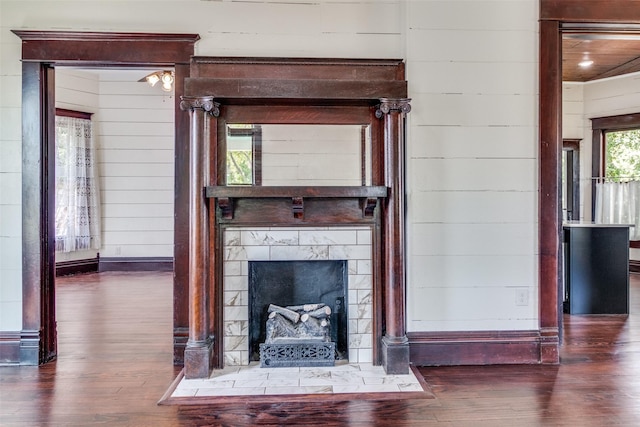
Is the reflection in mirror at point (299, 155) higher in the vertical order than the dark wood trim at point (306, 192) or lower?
higher

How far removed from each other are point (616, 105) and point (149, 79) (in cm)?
696

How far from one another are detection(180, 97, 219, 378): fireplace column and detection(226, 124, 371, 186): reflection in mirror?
214 mm

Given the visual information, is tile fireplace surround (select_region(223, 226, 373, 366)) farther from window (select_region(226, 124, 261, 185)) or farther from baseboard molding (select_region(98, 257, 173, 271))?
baseboard molding (select_region(98, 257, 173, 271))

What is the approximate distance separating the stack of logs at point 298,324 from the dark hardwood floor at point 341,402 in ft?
1.79

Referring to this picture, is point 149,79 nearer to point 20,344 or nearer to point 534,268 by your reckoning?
point 20,344

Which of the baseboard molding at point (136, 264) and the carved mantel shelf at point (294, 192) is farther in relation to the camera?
the baseboard molding at point (136, 264)

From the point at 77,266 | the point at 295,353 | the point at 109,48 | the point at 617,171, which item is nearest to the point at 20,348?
the point at 295,353

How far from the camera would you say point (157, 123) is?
6801mm

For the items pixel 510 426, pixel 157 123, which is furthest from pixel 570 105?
pixel 157 123

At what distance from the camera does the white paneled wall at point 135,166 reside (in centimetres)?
674

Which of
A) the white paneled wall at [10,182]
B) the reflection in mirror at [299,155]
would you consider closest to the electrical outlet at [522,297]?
the reflection in mirror at [299,155]

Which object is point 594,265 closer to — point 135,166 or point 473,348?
point 473,348

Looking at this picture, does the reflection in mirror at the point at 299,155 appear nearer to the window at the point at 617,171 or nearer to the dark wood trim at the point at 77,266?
the dark wood trim at the point at 77,266

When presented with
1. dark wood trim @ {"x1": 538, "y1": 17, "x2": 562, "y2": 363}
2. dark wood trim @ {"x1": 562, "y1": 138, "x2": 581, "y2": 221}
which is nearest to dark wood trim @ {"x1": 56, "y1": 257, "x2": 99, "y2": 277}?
dark wood trim @ {"x1": 538, "y1": 17, "x2": 562, "y2": 363}
